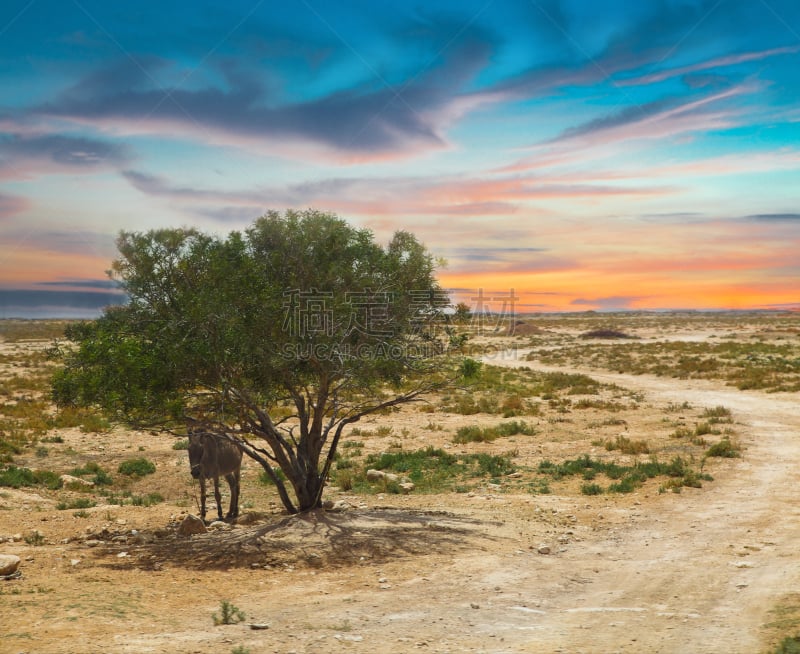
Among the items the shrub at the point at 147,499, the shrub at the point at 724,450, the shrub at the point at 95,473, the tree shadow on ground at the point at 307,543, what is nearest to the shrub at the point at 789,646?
the tree shadow on ground at the point at 307,543

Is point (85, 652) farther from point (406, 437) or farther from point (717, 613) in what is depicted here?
point (406, 437)

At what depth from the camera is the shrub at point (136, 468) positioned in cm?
2088

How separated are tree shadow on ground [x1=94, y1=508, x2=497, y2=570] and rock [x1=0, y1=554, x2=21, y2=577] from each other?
143 centimetres

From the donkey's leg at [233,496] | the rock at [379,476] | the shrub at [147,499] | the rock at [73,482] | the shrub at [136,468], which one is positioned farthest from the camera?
the shrub at [136,468]

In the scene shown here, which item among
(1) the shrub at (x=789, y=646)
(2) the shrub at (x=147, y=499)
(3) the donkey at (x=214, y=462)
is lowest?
(2) the shrub at (x=147, y=499)

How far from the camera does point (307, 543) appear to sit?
12.3 m

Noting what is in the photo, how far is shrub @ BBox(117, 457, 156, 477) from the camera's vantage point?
2088 cm

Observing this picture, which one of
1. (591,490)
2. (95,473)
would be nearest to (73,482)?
(95,473)

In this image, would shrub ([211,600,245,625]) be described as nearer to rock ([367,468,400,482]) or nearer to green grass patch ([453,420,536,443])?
rock ([367,468,400,482])

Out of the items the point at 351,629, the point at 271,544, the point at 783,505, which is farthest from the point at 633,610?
the point at 783,505

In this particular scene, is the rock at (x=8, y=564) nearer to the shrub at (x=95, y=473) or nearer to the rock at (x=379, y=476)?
the shrub at (x=95, y=473)

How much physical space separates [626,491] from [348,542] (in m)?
8.27

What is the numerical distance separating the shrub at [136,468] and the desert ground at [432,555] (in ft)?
1.24

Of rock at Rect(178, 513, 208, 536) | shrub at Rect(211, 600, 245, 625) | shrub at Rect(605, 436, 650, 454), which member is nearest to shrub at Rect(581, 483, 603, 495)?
shrub at Rect(605, 436, 650, 454)
